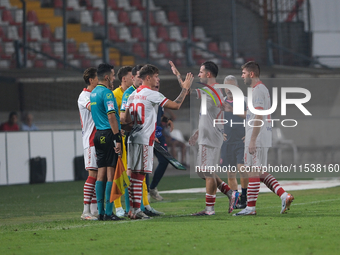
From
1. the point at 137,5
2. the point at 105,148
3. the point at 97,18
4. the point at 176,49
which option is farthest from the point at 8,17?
the point at 105,148

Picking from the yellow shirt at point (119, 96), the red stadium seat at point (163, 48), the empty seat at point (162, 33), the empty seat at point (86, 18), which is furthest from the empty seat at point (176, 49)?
the yellow shirt at point (119, 96)

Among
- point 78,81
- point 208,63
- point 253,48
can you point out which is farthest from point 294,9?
point 208,63

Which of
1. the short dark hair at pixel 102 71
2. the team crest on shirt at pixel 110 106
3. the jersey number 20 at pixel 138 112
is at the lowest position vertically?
the jersey number 20 at pixel 138 112

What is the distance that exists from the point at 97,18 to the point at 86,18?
16.9 inches

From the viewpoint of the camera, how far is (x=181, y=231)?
616cm

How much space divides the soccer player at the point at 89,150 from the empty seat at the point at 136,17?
15.3 metres

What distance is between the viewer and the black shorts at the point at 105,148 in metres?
7.12

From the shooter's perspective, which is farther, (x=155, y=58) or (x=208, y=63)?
(x=155, y=58)

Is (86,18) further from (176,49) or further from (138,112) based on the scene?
(138,112)

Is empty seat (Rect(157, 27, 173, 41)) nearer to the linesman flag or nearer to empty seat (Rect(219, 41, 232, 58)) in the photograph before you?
empty seat (Rect(219, 41, 232, 58))

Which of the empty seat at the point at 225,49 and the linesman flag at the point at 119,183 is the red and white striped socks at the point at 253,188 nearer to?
the linesman flag at the point at 119,183

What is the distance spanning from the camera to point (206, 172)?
7340 millimetres

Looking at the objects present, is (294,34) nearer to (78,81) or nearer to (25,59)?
(78,81)

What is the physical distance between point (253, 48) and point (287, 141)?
156 inches
